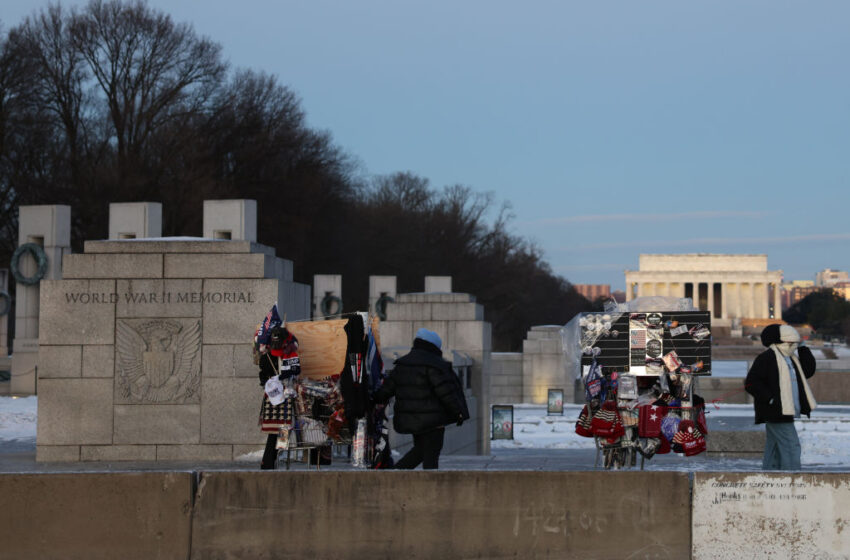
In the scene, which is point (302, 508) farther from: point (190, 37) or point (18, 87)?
point (190, 37)

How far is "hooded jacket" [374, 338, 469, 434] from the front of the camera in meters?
11.0

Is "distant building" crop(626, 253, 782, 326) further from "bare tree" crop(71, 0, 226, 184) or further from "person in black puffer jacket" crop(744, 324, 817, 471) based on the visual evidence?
"person in black puffer jacket" crop(744, 324, 817, 471)

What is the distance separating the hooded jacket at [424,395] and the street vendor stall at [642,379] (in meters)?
1.47

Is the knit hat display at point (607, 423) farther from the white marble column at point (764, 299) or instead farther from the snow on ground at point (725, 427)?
the white marble column at point (764, 299)

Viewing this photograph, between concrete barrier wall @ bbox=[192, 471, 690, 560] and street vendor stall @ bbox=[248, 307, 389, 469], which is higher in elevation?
street vendor stall @ bbox=[248, 307, 389, 469]

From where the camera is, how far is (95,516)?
9047 millimetres

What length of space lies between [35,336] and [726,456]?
2144 cm

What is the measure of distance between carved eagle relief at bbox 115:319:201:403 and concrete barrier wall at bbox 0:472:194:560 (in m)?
5.35

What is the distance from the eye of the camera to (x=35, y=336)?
33.4 metres

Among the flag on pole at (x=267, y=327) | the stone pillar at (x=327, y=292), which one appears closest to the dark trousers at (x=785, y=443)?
the flag on pole at (x=267, y=327)

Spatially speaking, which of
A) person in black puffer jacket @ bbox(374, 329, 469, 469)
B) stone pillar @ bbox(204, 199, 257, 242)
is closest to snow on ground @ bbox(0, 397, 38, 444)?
stone pillar @ bbox(204, 199, 257, 242)

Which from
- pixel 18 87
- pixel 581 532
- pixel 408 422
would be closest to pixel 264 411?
pixel 408 422

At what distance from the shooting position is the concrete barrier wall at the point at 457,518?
9.05 meters

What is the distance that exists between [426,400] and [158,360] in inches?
174
